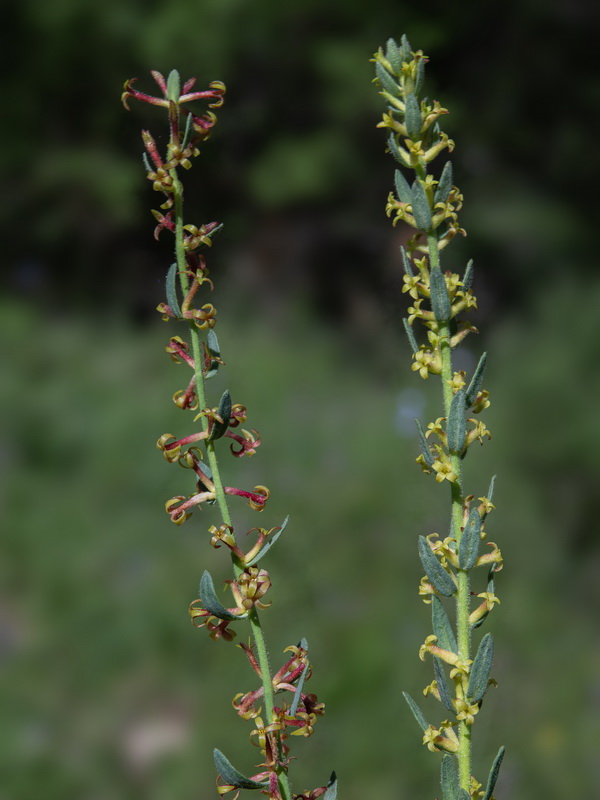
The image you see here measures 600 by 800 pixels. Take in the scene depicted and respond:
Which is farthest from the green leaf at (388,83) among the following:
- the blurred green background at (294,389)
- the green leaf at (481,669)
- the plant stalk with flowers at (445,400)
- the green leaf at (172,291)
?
the blurred green background at (294,389)

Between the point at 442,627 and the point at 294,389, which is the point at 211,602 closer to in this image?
the point at 442,627

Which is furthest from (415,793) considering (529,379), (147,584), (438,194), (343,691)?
(438,194)

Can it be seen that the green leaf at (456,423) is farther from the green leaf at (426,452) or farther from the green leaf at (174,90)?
the green leaf at (174,90)

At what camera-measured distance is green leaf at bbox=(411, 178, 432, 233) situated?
1.28 ft

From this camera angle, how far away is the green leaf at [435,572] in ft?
1.30

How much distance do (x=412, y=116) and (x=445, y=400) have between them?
111 mm

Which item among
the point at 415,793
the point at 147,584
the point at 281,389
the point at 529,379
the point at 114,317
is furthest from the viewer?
the point at 114,317

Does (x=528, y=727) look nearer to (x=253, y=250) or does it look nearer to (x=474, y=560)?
(x=474, y=560)

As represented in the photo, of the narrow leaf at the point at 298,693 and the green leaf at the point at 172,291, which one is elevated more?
the green leaf at the point at 172,291

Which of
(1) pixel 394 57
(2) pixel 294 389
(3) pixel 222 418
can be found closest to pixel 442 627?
(3) pixel 222 418

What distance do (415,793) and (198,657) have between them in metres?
0.78

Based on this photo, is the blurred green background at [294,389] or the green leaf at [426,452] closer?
the green leaf at [426,452]

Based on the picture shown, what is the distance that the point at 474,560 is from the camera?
1.31 feet

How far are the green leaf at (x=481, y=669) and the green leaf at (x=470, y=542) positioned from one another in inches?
1.2
